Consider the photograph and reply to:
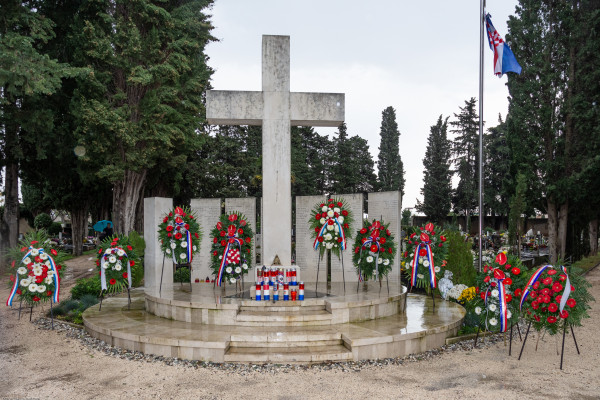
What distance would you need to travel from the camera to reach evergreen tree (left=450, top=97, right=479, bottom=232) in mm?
48625

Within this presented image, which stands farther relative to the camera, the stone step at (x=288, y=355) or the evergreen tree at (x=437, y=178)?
the evergreen tree at (x=437, y=178)

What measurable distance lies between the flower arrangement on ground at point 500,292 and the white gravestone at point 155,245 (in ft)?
24.5

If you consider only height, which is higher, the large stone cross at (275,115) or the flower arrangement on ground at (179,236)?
the large stone cross at (275,115)

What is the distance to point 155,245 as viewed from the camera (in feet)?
37.0

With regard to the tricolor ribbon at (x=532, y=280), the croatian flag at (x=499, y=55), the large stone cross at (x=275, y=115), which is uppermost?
the croatian flag at (x=499, y=55)

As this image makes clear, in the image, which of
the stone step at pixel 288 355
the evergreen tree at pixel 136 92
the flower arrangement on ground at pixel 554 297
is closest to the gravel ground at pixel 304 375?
the stone step at pixel 288 355

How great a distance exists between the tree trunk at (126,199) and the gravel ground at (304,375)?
45.7ft

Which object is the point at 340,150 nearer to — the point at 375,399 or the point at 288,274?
the point at 288,274

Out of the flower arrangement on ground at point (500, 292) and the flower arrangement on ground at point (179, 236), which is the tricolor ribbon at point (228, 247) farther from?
the flower arrangement on ground at point (500, 292)

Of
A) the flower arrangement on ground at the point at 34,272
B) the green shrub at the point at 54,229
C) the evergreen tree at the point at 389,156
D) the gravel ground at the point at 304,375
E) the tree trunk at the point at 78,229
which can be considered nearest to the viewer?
the gravel ground at the point at 304,375

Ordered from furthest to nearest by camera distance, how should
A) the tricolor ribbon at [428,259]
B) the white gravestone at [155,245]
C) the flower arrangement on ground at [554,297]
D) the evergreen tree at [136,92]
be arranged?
the evergreen tree at [136,92] → the white gravestone at [155,245] → the tricolor ribbon at [428,259] → the flower arrangement on ground at [554,297]

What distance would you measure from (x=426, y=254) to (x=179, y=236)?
521cm

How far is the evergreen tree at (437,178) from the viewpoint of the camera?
46.7 meters

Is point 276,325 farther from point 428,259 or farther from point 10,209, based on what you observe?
point 10,209
